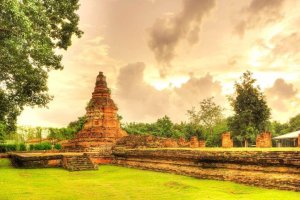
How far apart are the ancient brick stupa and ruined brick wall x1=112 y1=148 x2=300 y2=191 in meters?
8.26

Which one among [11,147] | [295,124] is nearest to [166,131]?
[11,147]

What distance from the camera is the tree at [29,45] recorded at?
392 inches

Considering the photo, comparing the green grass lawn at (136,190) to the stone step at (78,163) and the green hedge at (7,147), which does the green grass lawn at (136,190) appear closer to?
the stone step at (78,163)

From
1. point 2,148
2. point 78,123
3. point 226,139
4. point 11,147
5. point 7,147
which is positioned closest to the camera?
point 226,139

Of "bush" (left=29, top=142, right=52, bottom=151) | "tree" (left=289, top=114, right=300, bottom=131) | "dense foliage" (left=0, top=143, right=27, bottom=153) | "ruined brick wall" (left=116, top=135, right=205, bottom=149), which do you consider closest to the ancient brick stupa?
"ruined brick wall" (left=116, top=135, right=205, bottom=149)

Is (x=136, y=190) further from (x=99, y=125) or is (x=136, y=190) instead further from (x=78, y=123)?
(x=78, y=123)

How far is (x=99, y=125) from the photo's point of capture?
25438 mm

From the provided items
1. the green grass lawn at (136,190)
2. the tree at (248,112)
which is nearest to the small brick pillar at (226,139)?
the green grass lawn at (136,190)

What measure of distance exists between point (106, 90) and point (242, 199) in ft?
63.1

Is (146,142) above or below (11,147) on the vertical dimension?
above

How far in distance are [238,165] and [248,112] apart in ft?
82.8

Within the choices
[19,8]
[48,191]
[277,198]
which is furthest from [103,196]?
[19,8]

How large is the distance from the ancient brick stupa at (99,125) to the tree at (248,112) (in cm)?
1579

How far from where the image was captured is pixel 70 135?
126 ft
